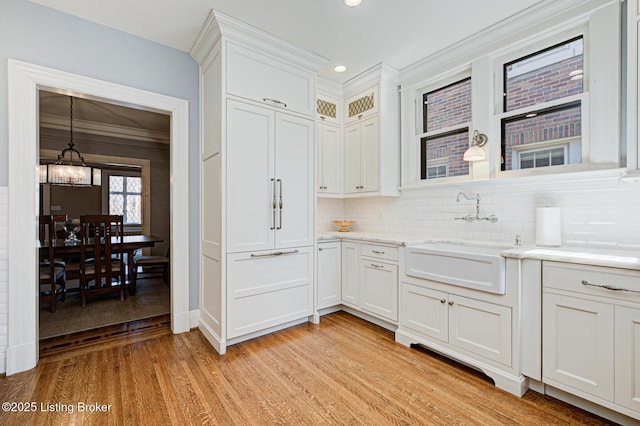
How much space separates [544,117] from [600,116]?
15.6 inches

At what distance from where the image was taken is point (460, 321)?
7.38 ft

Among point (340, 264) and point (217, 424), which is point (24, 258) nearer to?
point (217, 424)

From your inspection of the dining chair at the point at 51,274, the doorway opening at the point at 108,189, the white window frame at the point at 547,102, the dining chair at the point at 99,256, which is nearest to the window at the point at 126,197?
the doorway opening at the point at 108,189

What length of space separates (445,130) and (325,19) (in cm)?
163

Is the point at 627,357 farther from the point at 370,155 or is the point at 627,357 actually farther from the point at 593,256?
the point at 370,155

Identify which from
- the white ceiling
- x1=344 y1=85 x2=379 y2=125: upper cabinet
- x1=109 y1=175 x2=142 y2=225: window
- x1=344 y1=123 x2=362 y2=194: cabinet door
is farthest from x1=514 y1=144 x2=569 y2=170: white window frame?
x1=109 y1=175 x2=142 y2=225: window

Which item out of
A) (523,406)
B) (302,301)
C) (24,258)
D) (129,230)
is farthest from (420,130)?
(129,230)

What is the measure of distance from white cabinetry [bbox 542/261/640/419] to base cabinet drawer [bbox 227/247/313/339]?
2018 mm

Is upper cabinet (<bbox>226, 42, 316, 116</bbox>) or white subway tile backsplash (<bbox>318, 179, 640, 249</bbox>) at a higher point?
upper cabinet (<bbox>226, 42, 316, 116</bbox>)

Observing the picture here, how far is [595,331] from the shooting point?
167 centimetres

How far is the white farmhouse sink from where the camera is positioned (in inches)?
80.0

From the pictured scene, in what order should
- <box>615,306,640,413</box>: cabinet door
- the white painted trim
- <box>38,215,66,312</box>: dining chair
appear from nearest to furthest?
<box>615,306,640,413</box>: cabinet door, the white painted trim, <box>38,215,66,312</box>: dining chair

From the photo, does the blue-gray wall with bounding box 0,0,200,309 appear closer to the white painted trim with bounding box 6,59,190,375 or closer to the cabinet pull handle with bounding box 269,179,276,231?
the white painted trim with bounding box 6,59,190,375

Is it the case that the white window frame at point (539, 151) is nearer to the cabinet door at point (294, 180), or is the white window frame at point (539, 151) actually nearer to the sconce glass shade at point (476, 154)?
the sconce glass shade at point (476, 154)
